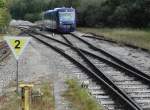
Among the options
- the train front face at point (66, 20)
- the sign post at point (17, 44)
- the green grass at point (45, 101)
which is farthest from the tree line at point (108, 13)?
the sign post at point (17, 44)

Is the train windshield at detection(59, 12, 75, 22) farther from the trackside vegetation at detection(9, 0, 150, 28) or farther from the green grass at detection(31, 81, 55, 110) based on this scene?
the green grass at detection(31, 81, 55, 110)

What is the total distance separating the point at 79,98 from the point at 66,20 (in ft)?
137

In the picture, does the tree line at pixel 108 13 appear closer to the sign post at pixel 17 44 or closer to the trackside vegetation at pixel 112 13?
the trackside vegetation at pixel 112 13

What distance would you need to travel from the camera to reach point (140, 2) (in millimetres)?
61000

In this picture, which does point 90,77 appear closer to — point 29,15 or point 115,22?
point 115,22

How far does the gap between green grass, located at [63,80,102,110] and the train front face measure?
38.7 m

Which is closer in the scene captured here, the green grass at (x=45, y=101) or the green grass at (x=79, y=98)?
the green grass at (x=45, y=101)

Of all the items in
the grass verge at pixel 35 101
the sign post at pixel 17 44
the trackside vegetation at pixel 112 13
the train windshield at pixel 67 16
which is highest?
the sign post at pixel 17 44

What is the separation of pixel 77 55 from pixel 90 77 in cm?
983

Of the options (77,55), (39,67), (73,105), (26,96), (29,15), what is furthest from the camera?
(29,15)

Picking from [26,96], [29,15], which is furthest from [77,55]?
[29,15]

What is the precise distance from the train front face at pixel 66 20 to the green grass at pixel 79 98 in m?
38.7

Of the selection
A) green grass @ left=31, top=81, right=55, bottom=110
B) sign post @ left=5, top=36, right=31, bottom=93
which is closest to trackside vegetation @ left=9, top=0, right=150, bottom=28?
green grass @ left=31, top=81, right=55, bottom=110

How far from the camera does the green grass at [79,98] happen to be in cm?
1365
